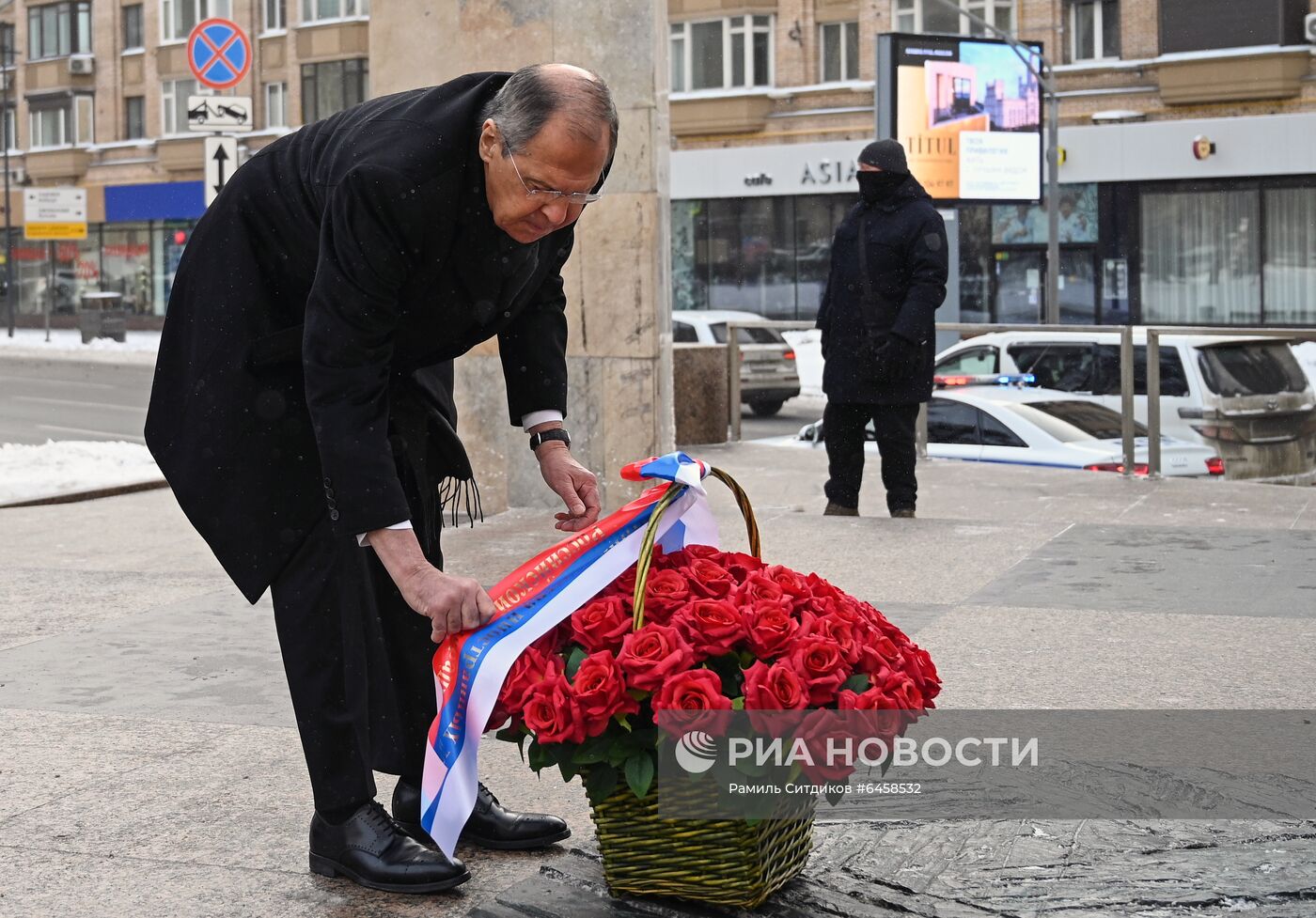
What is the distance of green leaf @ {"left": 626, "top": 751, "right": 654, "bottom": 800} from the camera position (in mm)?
2748

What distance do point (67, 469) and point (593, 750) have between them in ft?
28.7

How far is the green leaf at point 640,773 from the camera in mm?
2748

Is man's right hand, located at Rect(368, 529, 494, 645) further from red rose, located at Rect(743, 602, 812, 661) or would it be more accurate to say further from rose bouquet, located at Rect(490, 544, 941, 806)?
red rose, located at Rect(743, 602, 812, 661)

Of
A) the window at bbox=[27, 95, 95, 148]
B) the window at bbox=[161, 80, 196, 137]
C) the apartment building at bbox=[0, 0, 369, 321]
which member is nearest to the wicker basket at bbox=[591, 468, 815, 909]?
the apartment building at bbox=[0, 0, 369, 321]

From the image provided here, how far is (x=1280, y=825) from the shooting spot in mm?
3447

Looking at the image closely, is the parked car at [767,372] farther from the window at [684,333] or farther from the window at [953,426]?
the window at [953,426]

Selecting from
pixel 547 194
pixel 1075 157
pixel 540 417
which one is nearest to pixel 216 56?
pixel 540 417

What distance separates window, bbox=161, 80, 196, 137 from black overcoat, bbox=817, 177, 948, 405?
1657 inches

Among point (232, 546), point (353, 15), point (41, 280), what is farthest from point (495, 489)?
point (41, 280)

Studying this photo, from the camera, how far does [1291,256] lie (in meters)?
31.3

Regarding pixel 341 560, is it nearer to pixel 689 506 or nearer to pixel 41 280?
pixel 689 506

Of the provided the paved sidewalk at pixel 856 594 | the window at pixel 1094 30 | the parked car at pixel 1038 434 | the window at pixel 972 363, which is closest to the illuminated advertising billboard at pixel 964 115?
the window at pixel 972 363

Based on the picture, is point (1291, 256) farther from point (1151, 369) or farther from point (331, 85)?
point (331, 85)

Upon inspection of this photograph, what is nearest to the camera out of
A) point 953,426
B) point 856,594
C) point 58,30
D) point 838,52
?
point 856,594
